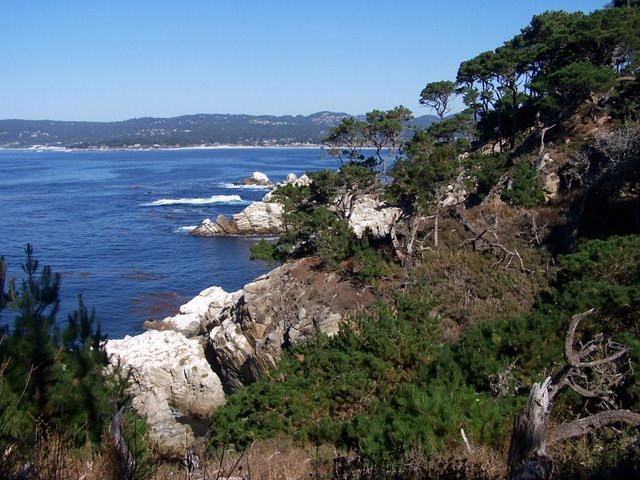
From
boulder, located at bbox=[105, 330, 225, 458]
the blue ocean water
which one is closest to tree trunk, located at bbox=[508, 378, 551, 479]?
boulder, located at bbox=[105, 330, 225, 458]

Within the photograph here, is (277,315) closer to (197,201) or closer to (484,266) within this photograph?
(484,266)

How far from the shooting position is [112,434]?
4.71 metres

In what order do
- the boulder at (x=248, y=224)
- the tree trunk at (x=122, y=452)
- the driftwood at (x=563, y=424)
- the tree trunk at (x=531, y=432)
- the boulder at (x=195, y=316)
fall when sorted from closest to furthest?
the tree trunk at (x=122, y=452), the driftwood at (x=563, y=424), the tree trunk at (x=531, y=432), the boulder at (x=195, y=316), the boulder at (x=248, y=224)

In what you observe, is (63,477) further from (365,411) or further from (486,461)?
(365,411)

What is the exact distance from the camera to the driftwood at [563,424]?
492 cm

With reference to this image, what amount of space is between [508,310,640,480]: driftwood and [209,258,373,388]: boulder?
866 cm

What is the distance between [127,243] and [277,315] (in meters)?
25.0

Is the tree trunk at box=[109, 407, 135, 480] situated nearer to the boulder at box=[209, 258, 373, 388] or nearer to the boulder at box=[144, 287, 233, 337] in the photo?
the boulder at box=[209, 258, 373, 388]

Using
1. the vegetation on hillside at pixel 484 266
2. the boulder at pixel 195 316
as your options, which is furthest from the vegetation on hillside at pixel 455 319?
the boulder at pixel 195 316

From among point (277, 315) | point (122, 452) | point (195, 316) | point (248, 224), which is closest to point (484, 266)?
point (277, 315)

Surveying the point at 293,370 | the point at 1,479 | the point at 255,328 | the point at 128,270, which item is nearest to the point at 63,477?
the point at 1,479

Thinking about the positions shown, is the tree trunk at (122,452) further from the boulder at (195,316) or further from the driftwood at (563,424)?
the boulder at (195,316)

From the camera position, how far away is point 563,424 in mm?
6074

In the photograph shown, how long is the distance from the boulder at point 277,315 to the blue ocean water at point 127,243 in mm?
6944
